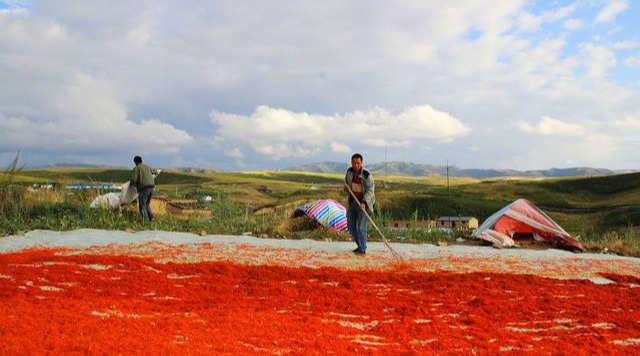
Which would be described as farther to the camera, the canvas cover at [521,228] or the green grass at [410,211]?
the green grass at [410,211]

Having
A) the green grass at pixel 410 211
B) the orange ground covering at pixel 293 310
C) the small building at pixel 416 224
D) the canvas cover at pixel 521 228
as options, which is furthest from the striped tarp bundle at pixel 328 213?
the orange ground covering at pixel 293 310

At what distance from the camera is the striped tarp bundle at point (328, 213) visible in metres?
15.4

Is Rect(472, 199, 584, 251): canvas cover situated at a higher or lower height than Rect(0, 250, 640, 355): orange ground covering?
higher

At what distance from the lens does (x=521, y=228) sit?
1459 cm

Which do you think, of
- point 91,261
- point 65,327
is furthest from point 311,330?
point 91,261

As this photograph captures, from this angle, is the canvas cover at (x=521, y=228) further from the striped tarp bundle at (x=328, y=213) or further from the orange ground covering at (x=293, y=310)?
the orange ground covering at (x=293, y=310)

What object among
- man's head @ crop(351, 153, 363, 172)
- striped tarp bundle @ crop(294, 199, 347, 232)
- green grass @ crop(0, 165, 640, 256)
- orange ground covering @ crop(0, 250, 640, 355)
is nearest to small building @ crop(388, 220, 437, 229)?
green grass @ crop(0, 165, 640, 256)

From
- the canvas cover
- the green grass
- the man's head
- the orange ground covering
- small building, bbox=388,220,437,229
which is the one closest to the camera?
the orange ground covering

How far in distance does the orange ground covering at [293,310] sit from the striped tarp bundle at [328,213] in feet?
19.0

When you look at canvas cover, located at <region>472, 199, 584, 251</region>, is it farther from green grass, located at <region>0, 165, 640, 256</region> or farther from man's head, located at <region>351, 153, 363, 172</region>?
man's head, located at <region>351, 153, 363, 172</region>

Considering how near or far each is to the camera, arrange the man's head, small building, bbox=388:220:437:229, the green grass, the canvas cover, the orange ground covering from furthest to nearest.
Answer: small building, bbox=388:220:437:229
the green grass
the canvas cover
the man's head
the orange ground covering

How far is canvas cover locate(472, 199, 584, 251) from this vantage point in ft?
Result: 45.3

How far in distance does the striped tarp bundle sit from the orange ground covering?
5806 mm

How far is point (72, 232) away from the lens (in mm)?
13234
